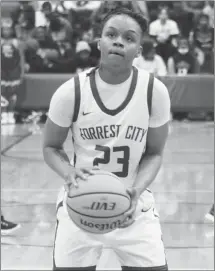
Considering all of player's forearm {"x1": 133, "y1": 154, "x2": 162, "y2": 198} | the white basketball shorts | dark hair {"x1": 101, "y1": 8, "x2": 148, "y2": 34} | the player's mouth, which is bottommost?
the white basketball shorts

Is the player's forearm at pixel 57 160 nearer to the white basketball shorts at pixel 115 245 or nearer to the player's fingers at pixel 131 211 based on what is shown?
the white basketball shorts at pixel 115 245

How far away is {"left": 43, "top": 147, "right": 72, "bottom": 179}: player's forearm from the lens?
307 centimetres

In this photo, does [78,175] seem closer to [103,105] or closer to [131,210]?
[131,210]

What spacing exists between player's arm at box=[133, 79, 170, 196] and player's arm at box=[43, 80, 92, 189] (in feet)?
1.15

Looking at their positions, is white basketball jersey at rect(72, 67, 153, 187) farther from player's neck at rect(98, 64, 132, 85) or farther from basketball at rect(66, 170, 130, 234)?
basketball at rect(66, 170, 130, 234)

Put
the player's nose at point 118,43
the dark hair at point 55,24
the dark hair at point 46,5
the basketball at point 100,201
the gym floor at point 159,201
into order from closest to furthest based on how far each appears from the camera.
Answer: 1. the basketball at point 100,201
2. the player's nose at point 118,43
3. the gym floor at point 159,201
4. the dark hair at point 46,5
5. the dark hair at point 55,24

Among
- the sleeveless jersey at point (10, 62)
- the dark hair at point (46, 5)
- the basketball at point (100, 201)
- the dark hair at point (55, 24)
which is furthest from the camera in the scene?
the sleeveless jersey at point (10, 62)

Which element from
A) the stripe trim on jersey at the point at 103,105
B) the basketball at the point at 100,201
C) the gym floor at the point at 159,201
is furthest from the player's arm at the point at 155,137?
the gym floor at the point at 159,201

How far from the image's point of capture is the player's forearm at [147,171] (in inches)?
122

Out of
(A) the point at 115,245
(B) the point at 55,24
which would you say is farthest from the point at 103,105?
(B) the point at 55,24

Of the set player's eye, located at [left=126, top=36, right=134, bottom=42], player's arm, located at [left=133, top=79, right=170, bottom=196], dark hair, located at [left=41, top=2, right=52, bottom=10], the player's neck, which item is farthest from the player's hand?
dark hair, located at [left=41, top=2, right=52, bottom=10]

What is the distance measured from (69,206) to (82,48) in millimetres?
9396

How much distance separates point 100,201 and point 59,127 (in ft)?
1.49

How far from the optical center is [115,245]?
10.1 ft
